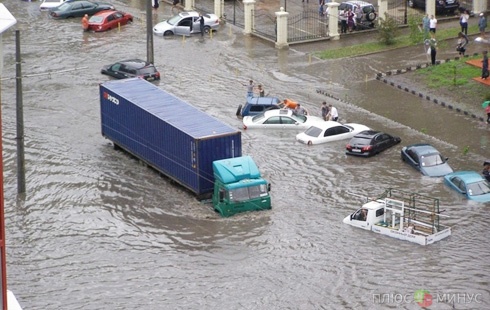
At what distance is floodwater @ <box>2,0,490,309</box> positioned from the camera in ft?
104

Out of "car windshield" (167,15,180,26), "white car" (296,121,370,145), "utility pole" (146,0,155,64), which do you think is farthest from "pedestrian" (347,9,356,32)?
"white car" (296,121,370,145)

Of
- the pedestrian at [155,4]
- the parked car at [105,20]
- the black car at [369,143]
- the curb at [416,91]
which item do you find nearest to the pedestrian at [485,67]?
the curb at [416,91]

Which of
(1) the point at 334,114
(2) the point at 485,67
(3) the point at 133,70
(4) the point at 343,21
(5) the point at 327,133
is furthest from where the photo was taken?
(4) the point at 343,21

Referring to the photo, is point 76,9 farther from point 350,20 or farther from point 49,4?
point 350,20

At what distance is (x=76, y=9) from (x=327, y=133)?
92.0 feet

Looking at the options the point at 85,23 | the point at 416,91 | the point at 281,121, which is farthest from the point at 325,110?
the point at 85,23

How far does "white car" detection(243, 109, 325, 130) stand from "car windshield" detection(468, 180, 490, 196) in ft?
31.9

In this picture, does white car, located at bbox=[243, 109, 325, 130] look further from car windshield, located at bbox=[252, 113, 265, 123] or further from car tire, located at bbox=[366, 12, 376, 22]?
car tire, located at bbox=[366, 12, 376, 22]

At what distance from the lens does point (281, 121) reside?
153 ft

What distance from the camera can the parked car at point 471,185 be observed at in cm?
3838

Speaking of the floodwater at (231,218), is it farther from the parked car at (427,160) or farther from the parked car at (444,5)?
the parked car at (444,5)

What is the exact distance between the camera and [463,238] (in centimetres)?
3516

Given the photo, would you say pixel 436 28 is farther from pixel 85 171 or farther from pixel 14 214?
pixel 14 214

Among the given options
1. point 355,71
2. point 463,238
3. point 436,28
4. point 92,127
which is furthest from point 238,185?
point 436,28
